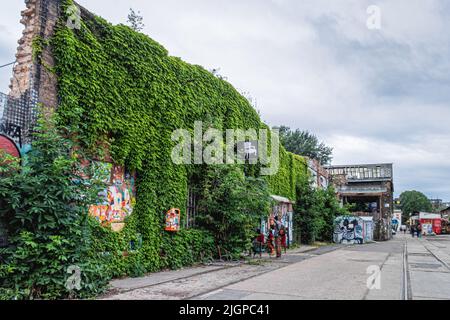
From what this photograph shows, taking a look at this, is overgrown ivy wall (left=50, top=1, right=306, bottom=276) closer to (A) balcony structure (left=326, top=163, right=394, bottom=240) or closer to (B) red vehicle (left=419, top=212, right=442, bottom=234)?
(A) balcony structure (left=326, top=163, right=394, bottom=240)

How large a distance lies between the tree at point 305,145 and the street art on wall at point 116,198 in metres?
44.0

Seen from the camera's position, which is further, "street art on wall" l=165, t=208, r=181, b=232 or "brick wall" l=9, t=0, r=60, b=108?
"street art on wall" l=165, t=208, r=181, b=232

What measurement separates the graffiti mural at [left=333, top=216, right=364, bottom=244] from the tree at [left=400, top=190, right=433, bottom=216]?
278ft

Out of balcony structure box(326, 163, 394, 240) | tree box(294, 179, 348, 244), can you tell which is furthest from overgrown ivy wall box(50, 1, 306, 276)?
balcony structure box(326, 163, 394, 240)

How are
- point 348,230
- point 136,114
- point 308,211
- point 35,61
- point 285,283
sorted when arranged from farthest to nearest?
point 348,230 < point 308,211 < point 136,114 < point 285,283 < point 35,61

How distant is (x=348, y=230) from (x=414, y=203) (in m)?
89.1

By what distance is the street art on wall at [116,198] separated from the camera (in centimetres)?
981

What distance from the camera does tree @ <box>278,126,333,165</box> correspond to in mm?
54812

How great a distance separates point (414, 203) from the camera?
109m

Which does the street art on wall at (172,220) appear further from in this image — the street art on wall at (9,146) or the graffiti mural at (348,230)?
the graffiti mural at (348,230)

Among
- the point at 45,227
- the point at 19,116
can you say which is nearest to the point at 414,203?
the point at 19,116

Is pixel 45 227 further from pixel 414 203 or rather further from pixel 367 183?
pixel 414 203

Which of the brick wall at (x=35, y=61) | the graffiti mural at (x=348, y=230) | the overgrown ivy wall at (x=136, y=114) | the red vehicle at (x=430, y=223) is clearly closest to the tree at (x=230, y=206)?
the overgrown ivy wall at (x=136, y=114)

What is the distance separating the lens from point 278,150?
23.1 metres
